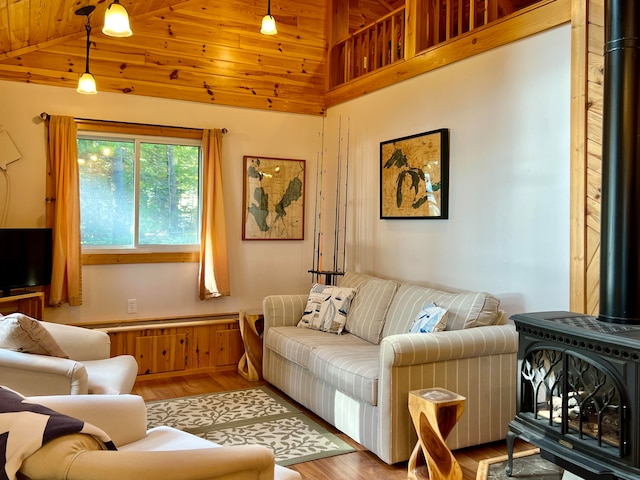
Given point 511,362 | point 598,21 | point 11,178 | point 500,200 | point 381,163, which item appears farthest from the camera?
point 381,163

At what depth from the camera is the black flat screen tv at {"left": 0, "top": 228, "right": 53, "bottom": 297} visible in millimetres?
4000

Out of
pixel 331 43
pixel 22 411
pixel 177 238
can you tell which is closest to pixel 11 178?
pixel 177 238

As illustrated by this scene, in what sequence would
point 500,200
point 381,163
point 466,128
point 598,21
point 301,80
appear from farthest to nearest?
point 301,80 → point 381,163 → point 466,128 → point 500,200 → point 598,21

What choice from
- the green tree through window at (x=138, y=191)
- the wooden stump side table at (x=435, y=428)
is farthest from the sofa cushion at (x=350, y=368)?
the green tree through window at (x=138, y=191)

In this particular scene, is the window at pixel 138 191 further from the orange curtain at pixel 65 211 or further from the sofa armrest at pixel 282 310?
the sofa armrest at pixel 282 310

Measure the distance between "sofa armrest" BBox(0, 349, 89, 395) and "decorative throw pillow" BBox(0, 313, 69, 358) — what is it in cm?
7

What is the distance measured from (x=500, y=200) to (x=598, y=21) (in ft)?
3.90

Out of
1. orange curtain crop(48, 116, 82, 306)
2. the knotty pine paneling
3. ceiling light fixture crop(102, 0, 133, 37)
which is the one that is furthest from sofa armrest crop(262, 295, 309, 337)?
ceiling light fixture crop(102, 0, 133, 37)

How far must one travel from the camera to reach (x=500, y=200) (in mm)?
3672

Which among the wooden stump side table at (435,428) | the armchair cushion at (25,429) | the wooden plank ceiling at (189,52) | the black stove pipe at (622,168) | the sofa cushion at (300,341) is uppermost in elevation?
the wooden plank ceiling at (189,52)

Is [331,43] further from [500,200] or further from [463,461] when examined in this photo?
[463,461]

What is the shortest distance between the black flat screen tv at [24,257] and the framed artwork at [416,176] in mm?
2757

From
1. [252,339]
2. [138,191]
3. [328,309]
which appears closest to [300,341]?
[328,309]

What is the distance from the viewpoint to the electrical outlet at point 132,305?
15.9ft
